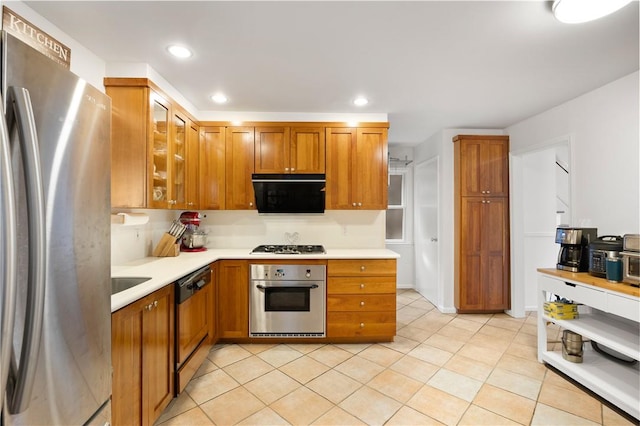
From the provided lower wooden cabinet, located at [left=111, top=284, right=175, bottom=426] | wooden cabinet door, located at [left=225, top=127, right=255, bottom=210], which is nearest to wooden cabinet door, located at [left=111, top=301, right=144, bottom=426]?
lower wooden cabinet, located at [left=111, top=284, right=175, bottom=426]

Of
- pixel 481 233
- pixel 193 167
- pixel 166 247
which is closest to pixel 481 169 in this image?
pixel 481 233

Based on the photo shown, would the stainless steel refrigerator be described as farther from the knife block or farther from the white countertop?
the knife block

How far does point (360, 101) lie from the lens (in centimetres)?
286

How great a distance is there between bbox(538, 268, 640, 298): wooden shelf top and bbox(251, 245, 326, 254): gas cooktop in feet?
6.98

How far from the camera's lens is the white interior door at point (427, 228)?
4.01 m

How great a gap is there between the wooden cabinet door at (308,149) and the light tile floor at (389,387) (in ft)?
6.33

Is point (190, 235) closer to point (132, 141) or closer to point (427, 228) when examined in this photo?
point (132, 141)

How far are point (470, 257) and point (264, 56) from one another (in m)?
3.38

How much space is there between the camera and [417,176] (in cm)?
468

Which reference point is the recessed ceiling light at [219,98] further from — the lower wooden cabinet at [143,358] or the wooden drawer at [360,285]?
the wooden drawer at [360,285]

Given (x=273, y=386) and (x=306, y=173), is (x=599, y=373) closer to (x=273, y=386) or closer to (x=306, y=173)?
(x=273, y=386)

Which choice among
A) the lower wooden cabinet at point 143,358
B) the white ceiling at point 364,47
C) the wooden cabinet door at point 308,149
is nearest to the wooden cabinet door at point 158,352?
the lower wooden cabinet at point 143,358

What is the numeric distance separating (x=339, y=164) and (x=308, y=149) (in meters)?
0.40

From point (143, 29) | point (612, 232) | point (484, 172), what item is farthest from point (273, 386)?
point (484, 172)
